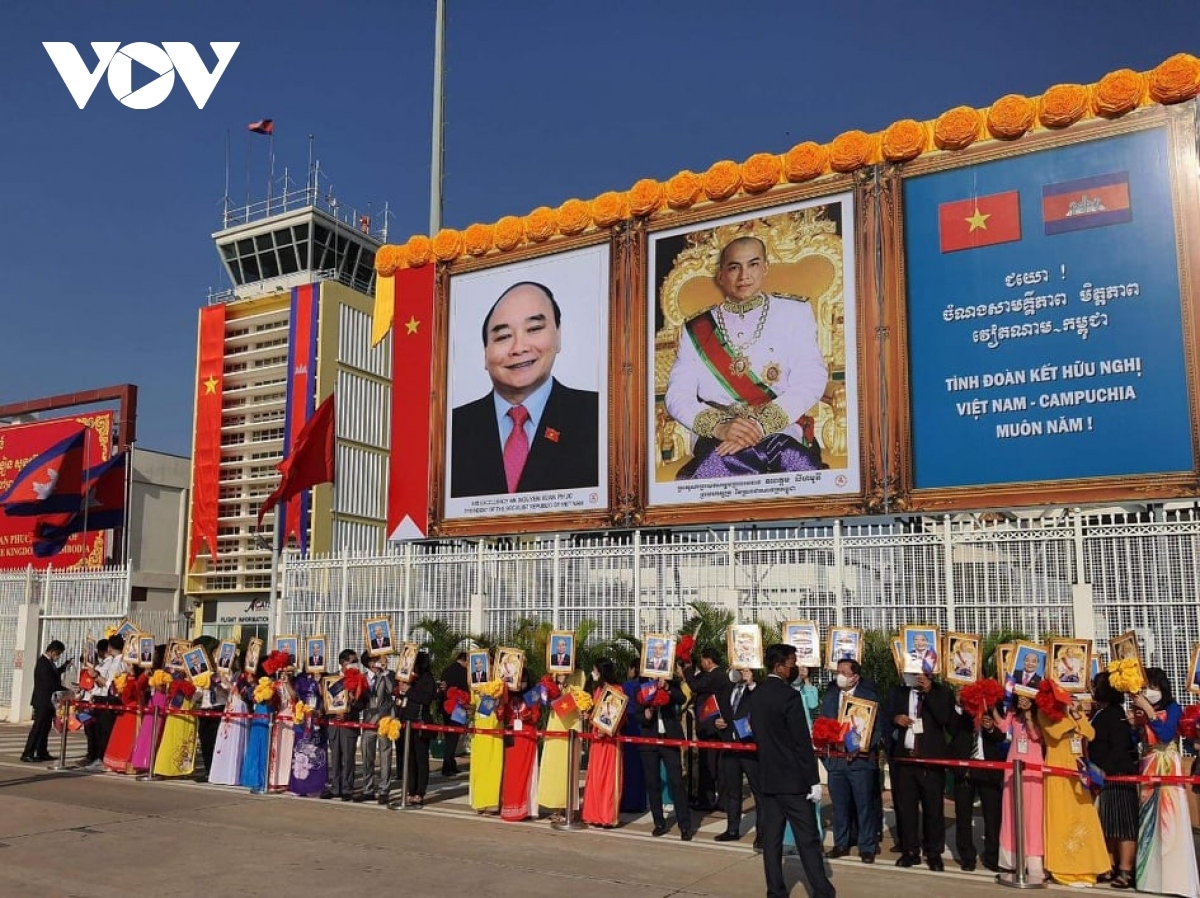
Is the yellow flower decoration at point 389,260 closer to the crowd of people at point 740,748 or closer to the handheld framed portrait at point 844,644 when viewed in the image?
the crowd of people at point 740,748

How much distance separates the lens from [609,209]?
18.6 m

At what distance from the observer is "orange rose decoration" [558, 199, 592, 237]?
61.8 feet

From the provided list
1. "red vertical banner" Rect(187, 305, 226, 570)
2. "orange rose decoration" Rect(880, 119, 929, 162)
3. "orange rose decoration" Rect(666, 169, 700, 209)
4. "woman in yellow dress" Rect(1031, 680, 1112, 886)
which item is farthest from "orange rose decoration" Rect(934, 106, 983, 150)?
"red vertical banner" Rect(187, 305, 226, 570)

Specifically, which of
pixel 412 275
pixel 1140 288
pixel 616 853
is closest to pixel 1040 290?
pixel 1140 288

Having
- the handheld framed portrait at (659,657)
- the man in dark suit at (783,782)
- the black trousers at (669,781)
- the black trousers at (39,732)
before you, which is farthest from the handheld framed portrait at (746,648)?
the black trousers at (39,732)

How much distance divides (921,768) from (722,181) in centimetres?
1096

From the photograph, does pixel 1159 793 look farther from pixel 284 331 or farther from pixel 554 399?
pixel 284 331

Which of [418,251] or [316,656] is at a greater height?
[418,251]

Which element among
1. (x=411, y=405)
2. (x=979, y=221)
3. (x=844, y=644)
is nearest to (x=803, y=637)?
(x=844, y=644)

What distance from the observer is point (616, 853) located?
9516 mm

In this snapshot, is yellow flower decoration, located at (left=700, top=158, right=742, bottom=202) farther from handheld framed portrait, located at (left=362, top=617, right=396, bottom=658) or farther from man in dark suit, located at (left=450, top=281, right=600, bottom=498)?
handheld framed portrait, located at (left=362, top=617, right=396, bottom=658)

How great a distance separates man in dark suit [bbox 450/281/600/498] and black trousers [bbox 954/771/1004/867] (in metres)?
9.58

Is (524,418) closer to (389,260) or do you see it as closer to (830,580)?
(389,260)

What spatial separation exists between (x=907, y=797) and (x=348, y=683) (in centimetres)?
631
